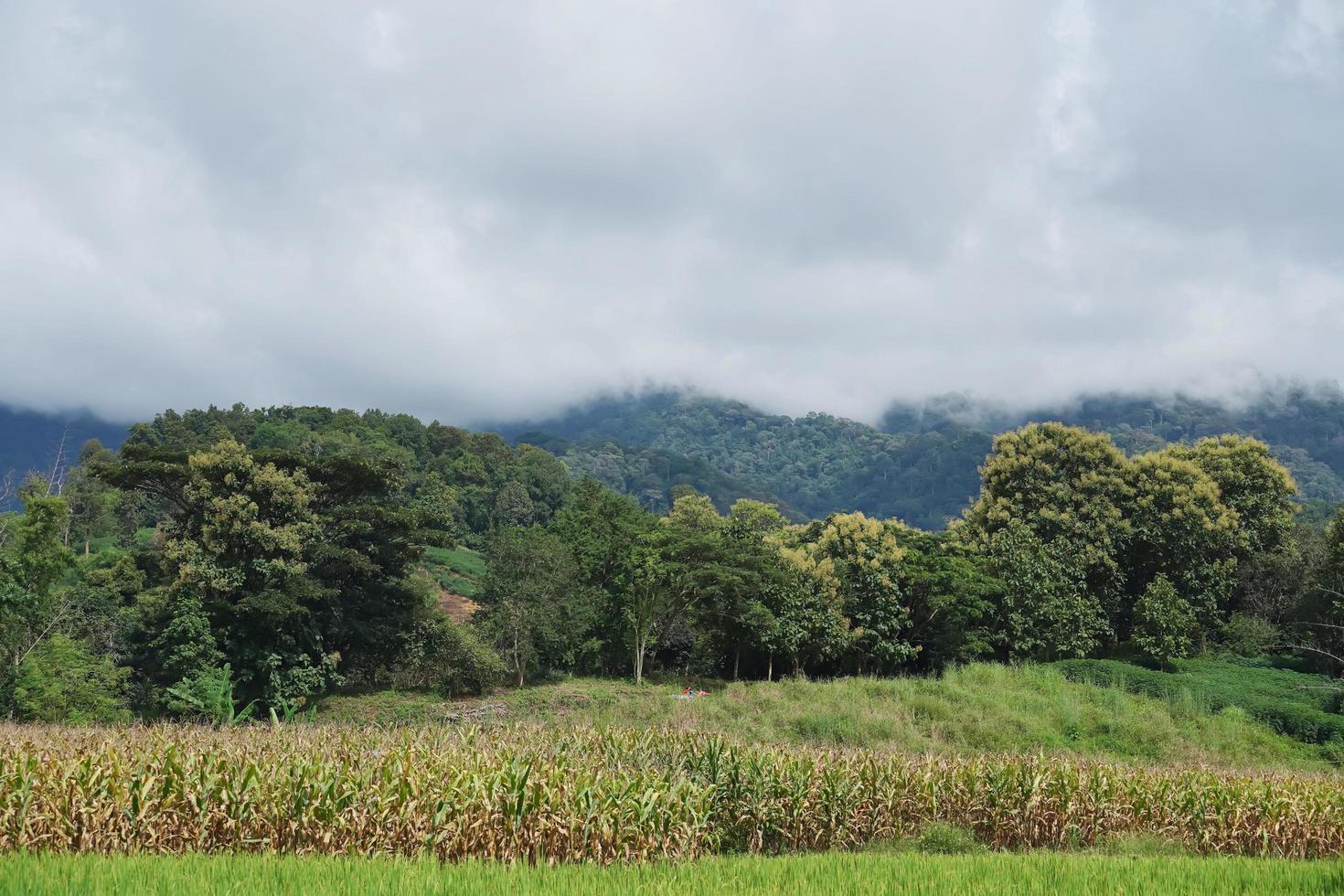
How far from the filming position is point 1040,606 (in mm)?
35469

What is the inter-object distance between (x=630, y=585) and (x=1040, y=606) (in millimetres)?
18108

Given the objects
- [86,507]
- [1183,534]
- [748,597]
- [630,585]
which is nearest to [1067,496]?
[1183,534]

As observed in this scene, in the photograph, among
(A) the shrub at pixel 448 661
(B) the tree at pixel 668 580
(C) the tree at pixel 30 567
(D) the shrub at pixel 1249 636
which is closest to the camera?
(C) the tree at pixel 30 567

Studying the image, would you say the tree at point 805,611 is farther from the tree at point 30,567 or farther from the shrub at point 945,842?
the tree at point 30,567

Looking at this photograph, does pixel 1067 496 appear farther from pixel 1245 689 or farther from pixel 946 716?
pixel 946 716

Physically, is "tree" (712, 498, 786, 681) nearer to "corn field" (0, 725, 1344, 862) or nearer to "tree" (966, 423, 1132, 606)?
"tree" (966, 423, 1132, 606)

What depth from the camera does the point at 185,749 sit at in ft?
35.6

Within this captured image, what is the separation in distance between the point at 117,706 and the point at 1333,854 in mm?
29862

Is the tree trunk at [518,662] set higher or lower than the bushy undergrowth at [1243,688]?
lower

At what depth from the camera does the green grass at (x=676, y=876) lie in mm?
7488

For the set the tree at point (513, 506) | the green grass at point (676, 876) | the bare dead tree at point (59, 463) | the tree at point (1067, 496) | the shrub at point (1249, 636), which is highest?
the tree at point (513, 506)

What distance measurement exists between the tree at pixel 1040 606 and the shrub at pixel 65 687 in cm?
3303

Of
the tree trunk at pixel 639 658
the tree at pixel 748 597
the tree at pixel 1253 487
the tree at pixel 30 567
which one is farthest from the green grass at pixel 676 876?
the tree at pixel 1253 487

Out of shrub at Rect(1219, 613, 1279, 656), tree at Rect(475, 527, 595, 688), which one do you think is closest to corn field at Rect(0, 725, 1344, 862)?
tree at Rect(475, 527, 595, 688)
